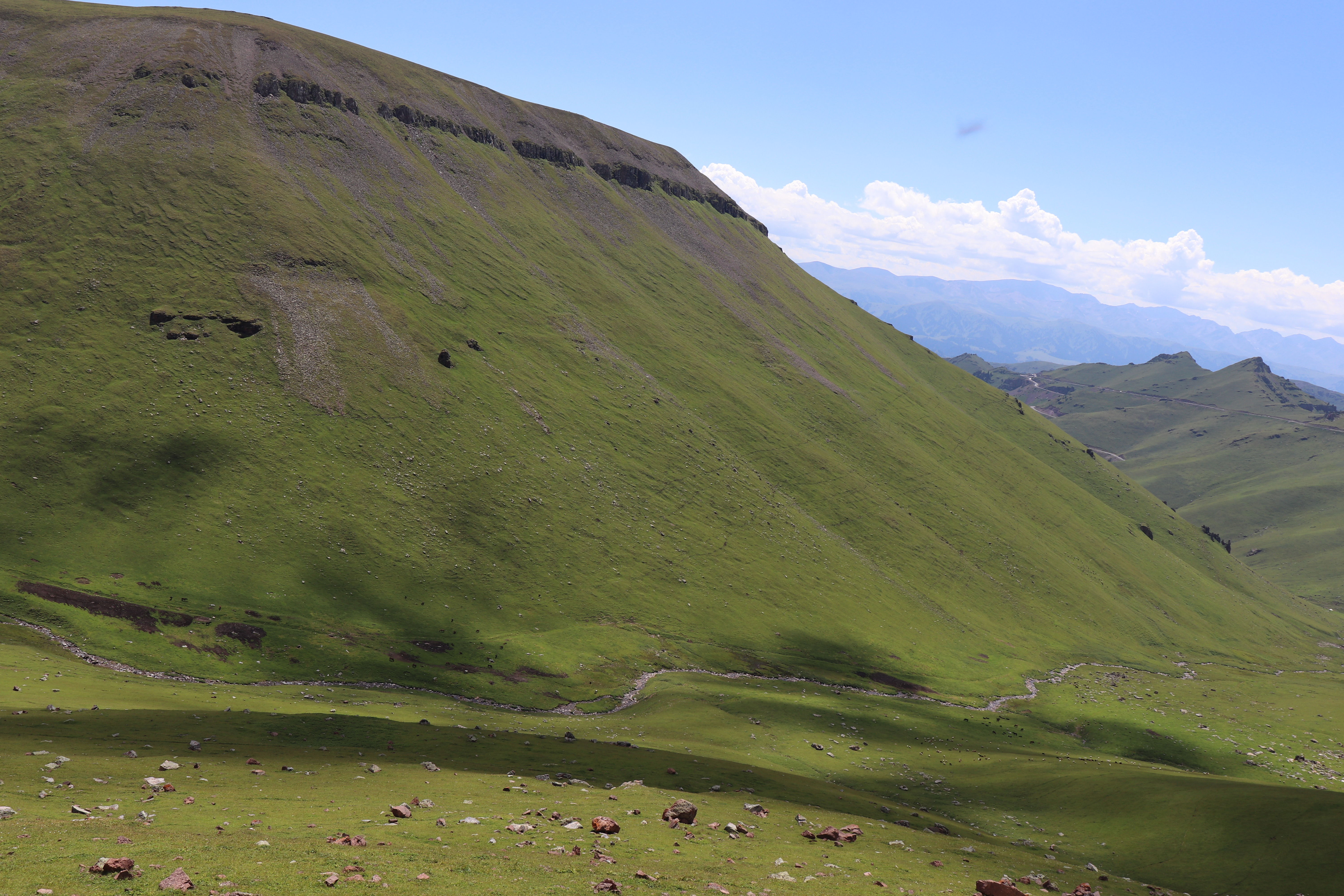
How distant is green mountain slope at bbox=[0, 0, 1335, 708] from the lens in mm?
88562

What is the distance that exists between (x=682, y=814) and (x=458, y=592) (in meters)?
69.7


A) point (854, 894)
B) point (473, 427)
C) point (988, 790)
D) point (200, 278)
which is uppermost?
point (200, 278)

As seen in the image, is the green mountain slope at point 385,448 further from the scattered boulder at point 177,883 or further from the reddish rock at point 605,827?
the scattered boulder at point 177,883

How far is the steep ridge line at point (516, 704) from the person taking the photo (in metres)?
68.5

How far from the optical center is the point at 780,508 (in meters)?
155

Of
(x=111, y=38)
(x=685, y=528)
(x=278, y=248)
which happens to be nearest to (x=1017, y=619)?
(x=685, y=528)

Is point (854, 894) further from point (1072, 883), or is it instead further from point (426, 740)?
point (426, 740)

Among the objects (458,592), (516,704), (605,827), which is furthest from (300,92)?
(605,827)

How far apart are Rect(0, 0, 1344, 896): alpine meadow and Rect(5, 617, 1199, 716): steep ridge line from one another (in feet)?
1.69

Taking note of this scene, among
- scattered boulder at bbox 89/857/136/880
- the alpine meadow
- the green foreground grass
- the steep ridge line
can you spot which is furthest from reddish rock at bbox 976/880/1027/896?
the steep ridge line

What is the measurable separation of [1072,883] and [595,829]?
82.7 ft

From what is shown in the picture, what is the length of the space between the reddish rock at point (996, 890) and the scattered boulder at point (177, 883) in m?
28.6

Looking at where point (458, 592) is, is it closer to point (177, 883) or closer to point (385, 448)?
point (385, 448)

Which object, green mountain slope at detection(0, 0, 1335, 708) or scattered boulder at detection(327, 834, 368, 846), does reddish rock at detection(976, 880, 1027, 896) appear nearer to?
scattered boulder at detection(327, 834, 368, 846)
